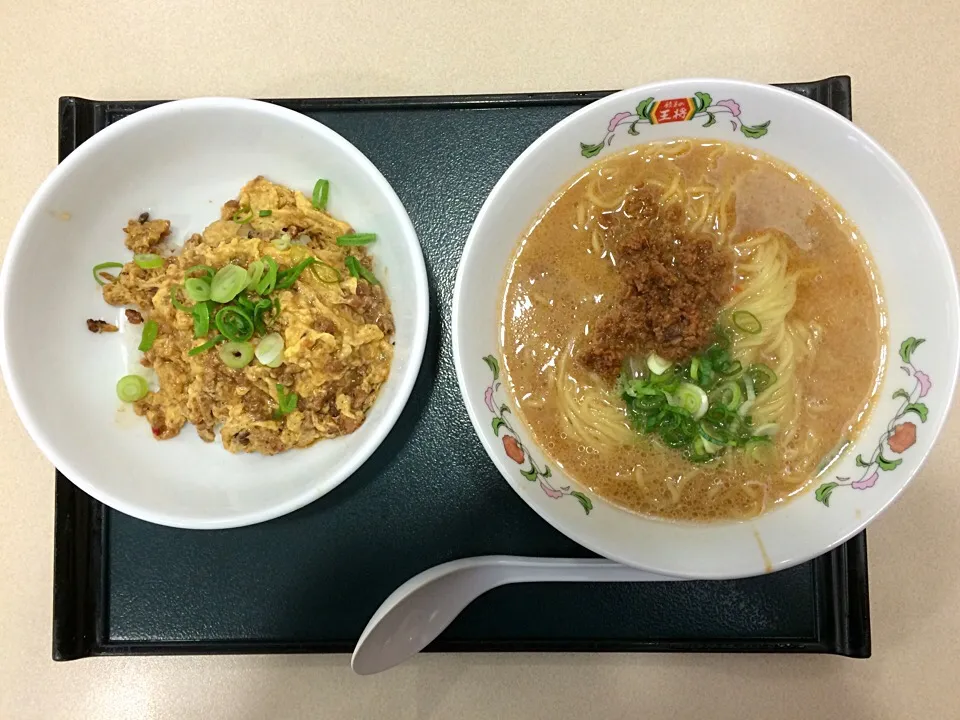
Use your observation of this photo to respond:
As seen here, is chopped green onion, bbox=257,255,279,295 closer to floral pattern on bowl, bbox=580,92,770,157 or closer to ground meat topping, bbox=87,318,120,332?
ground meat topping, bbox=87,318,120,332

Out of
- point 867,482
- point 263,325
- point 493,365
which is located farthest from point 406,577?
point 867,482

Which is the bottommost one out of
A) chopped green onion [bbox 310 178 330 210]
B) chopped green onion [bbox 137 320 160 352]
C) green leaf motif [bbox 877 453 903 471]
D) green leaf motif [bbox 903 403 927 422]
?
green leaf motif [bbox 877 453 903 471]

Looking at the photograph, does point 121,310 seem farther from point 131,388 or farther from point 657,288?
point 657,288

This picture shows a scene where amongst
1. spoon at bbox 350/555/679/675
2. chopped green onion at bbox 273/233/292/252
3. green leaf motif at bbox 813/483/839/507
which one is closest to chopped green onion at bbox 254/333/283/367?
chopped green onion at bbox 273/233/292/252

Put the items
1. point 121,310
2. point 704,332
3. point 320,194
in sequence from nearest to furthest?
point 704,332
point 320,194
point 121,310

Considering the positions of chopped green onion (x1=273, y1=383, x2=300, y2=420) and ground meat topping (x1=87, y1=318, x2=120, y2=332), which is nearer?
chopped green onion (x1=273, y1=383, x2=300, y2=420)
